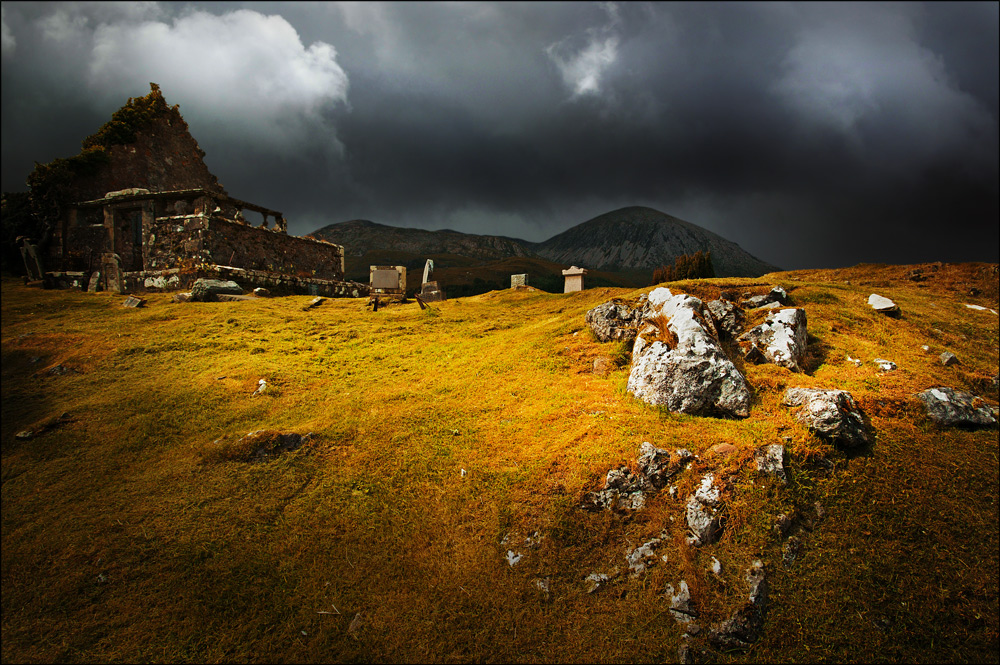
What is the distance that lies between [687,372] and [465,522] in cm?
449

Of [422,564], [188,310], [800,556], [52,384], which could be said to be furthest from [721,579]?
[188,310]

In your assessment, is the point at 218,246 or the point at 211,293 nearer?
the point at 211,293

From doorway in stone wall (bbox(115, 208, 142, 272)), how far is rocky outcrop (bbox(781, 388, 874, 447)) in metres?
36.9

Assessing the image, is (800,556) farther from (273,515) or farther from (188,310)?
(188,310)

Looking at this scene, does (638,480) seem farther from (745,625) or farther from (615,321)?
(615,321)

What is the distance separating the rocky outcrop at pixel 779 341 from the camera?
8.60m

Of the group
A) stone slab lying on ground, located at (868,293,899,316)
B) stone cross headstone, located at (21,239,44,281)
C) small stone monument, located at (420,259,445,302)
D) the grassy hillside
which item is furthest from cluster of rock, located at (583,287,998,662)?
stone cross headstone, located at (21,239,44,281)

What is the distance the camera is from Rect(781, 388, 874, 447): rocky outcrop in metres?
6.23

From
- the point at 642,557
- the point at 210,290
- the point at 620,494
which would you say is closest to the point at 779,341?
the point at 620,494

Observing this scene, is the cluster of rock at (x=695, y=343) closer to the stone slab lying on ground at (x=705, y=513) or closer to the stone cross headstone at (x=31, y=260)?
the stone slab lying on ground at (x=705, y=513)

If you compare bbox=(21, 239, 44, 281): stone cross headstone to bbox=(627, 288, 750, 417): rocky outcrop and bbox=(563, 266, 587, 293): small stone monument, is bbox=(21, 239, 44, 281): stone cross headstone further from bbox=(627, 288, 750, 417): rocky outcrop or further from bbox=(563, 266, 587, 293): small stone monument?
bbox=(627, 288, 750, 417): rocky outcrop

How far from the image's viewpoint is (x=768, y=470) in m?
5.78

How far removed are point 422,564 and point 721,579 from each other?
352 cm

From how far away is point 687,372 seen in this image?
7.55m
